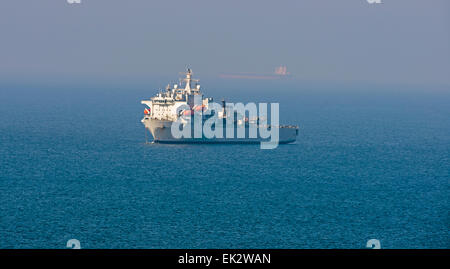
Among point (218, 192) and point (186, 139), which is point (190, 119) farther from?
point (218, 192)

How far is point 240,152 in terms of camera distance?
91.6m

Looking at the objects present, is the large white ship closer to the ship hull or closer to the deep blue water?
the ship hull

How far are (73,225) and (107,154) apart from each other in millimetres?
36105

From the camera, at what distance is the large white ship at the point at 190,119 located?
94.8m

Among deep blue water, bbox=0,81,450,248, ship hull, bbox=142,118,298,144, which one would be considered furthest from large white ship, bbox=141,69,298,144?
deep blue water, bbox=0,81,450,248

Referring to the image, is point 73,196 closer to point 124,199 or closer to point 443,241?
point 124,199

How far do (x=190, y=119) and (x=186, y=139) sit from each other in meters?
2.97

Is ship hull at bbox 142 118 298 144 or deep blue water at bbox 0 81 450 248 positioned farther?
ship hull at bbox 142 118 298 144

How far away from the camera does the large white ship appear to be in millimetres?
94750

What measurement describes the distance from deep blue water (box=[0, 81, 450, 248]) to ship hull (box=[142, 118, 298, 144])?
138 centimetres

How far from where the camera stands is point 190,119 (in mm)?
95188

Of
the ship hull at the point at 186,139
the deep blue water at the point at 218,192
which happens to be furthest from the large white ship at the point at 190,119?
the deep blue water at the point at 218,192

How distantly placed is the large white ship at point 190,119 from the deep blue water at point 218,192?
1830 mm

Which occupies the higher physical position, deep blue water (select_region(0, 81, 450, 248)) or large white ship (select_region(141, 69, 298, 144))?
large white ship (select_region(141, 69, 298, 144))
